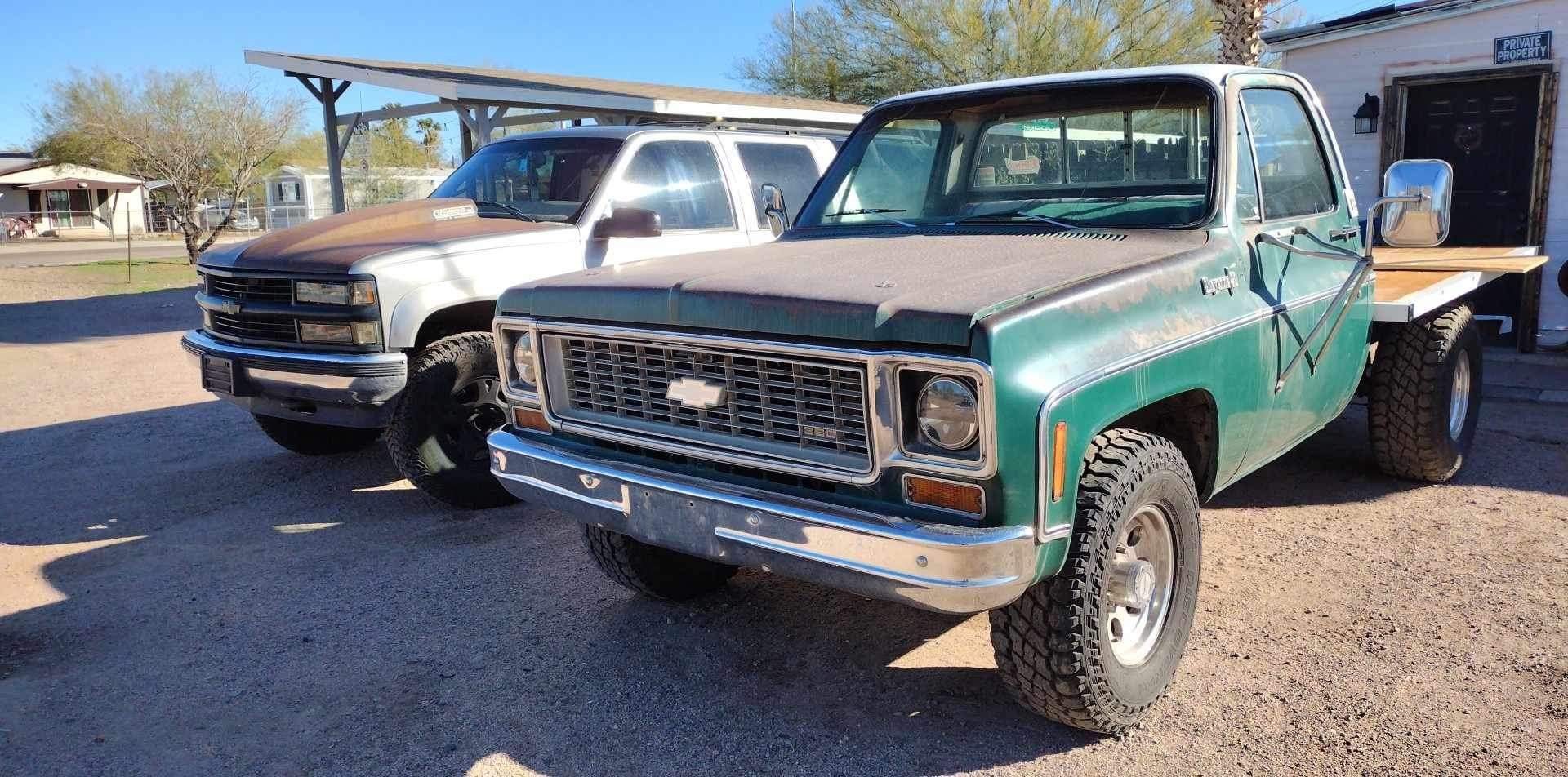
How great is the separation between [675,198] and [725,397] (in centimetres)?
364

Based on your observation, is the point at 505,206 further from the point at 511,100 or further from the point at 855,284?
the point at 511,100

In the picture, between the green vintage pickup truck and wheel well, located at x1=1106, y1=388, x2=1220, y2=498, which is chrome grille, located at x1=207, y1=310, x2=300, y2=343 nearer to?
the green vintage pickup truck

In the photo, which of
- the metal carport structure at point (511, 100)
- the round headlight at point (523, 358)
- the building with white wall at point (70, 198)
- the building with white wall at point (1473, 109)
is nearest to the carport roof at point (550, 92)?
the metal carport structure at point (511, 100)

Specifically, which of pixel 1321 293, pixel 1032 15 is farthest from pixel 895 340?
pixel 1032 15

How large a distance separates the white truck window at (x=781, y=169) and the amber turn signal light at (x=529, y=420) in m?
3.30

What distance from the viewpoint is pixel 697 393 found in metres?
3.26

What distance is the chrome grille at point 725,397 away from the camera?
3012 mm

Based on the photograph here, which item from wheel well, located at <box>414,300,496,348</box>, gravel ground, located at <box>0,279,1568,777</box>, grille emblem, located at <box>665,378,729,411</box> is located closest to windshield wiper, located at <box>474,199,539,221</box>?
wheel well, located at <box>414,300,496,348</box>

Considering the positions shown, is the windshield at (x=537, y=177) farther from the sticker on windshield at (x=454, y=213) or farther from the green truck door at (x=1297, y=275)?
the green truck door at (x=1297, y=275)

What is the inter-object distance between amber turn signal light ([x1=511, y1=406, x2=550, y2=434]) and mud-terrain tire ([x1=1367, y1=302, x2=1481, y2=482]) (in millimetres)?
3898

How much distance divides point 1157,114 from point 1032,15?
18.7 meters

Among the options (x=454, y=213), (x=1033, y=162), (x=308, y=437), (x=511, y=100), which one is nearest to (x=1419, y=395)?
(x=1033, y=162)

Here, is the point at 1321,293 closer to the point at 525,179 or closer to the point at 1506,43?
the point at 525,179

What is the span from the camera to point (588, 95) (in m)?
13.7
